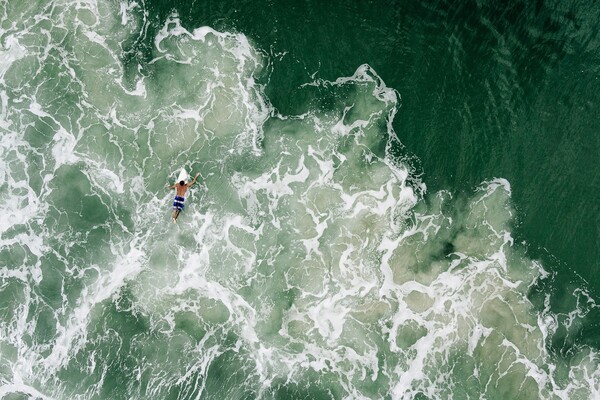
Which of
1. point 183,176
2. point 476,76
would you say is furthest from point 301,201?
point 476,76

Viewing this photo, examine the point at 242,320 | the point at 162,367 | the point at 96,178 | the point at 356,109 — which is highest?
the point at 356,109

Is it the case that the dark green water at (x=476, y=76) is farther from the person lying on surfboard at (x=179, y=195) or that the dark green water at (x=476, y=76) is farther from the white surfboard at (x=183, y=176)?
the person lying on surfboard at (x=179, y=195)

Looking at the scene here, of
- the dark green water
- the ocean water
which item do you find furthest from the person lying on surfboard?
the dark green water

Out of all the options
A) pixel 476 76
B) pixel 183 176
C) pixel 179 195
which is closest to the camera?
pixel 179 195

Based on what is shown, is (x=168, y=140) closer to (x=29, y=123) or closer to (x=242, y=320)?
(x=29, y=123)

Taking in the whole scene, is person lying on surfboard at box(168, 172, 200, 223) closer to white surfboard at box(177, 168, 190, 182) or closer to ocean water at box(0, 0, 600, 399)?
white surfboard at box(177, 168, 190, 182)

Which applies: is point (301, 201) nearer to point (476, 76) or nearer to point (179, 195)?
point (179, 195)

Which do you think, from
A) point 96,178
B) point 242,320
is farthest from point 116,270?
point 242,320

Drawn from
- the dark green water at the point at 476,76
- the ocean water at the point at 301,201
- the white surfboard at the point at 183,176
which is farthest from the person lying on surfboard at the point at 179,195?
the dark green water at the point at 476,76
